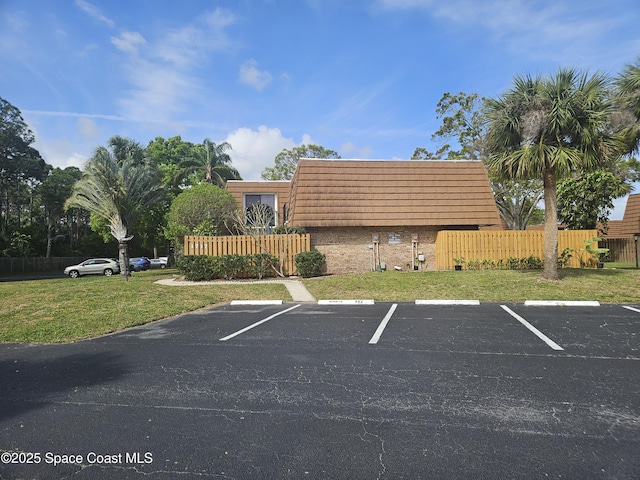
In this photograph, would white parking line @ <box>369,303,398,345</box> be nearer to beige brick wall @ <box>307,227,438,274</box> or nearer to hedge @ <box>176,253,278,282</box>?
hedge @ <box>176,253,278,282</box>

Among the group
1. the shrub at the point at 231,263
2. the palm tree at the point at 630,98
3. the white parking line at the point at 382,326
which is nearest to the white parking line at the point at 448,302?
the white parking line at the point at 382,326

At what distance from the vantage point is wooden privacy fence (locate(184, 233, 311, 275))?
18656 mm

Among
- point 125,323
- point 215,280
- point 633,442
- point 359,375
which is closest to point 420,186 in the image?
point 215,280

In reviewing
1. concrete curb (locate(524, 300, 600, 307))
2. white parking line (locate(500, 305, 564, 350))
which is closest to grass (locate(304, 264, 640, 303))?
concrete curb (locate(524, 300, 600, 307))

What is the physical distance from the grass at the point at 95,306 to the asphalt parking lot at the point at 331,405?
3.69 ft

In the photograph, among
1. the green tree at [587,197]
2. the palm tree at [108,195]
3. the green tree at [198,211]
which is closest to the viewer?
the palm tree at [108,195]

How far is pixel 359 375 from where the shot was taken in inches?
207

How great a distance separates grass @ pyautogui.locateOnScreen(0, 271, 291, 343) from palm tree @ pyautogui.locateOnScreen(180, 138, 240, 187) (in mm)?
25572

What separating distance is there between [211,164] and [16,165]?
17.8 meters

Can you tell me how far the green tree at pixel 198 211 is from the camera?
68.8 feet

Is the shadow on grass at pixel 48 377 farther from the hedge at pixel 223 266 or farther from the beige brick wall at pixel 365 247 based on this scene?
the beige brick wall at pixel 365 247

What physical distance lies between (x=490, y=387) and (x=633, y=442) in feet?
4.85

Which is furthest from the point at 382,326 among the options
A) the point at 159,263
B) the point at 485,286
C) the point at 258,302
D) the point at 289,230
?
the point at 159,263

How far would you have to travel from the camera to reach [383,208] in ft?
66.9
